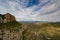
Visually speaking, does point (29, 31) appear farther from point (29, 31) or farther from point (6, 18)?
point (6, 18)

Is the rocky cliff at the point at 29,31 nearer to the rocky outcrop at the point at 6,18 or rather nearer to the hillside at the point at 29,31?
the hillside at the point at 29,31

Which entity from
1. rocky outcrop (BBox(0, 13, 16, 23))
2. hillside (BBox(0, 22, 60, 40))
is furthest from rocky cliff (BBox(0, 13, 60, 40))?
rocky outcrop (BBox(0, 13, 16, 23))

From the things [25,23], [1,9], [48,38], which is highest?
[1,9]

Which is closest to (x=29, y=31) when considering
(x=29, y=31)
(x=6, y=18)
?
(x=29, y=31)

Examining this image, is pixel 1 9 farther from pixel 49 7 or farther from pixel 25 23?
pixel 49 7

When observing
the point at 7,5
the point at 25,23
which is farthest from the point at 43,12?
the point at 7,5

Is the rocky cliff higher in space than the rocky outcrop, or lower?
lower

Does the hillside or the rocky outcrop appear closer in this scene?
the hillside

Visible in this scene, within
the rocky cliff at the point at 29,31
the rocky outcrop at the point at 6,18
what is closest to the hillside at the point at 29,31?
the rocky cliff at the point at 29,31

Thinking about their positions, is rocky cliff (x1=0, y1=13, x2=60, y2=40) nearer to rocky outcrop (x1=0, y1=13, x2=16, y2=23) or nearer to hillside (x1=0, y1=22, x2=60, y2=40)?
hillside (x1=0, y1=22, x2=60, y2=40)

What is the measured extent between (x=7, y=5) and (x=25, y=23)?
1222 millimetres

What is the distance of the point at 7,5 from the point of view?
10336mm

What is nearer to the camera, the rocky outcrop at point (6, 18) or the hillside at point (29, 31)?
the hillside at point (29, 31)

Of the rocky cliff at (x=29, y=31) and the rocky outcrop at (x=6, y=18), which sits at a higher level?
the rocky outcrop at (x=6, y=18)
